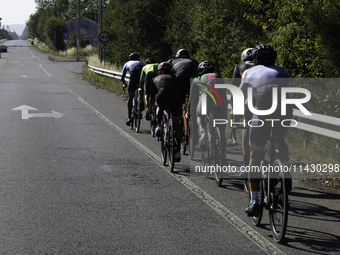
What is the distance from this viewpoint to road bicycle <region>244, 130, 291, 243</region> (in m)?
4.57

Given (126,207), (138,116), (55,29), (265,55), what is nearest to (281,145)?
(265,55)

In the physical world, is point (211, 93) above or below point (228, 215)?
above

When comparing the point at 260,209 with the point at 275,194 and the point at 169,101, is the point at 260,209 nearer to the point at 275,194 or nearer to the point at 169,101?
the point at 275,194

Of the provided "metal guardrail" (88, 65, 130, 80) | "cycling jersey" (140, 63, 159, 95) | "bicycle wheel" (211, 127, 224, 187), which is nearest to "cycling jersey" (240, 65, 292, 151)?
"bicycle wheel" (211, 127, 224, 187)

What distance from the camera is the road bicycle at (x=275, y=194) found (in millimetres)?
4570

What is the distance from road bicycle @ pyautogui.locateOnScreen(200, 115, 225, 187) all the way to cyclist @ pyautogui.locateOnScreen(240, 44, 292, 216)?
172 centimetres

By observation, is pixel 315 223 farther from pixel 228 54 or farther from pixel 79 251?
pixel 228 54

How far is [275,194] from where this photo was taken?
4.86 m

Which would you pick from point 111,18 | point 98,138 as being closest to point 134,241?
point 98,138

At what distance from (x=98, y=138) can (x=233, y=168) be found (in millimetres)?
3855

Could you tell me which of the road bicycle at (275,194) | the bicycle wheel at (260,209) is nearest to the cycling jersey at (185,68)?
the road bicycle at (275,194)

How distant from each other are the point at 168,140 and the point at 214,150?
1.19 m

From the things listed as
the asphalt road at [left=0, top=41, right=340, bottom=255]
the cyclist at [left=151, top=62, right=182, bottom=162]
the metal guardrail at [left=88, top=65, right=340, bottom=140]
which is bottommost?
the asphalt road at [left=0, top=41, right=340, bottom=255]

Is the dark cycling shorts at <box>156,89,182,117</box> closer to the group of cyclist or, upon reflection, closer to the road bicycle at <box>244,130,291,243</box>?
the group of cyclist
